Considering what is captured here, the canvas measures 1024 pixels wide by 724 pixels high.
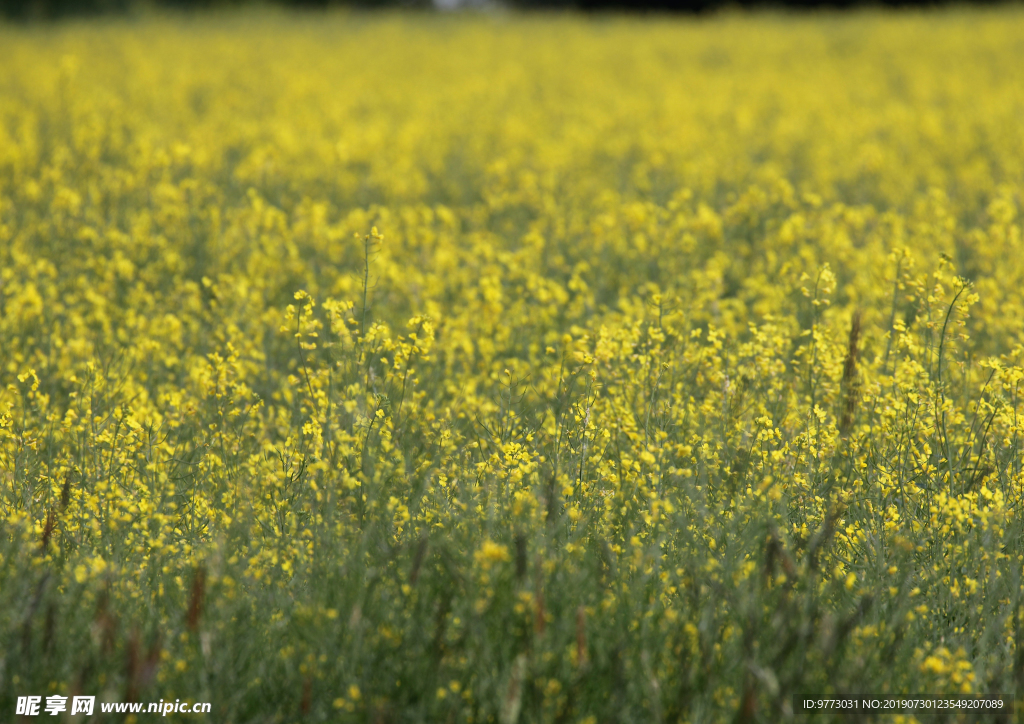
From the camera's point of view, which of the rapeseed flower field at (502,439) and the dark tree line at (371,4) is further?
the dark tree line at (371,4)

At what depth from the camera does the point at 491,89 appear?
1291cm

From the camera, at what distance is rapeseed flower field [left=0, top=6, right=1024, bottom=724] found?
254 centimetres

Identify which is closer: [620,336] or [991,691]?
[991,691]

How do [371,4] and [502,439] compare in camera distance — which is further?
[371,4]

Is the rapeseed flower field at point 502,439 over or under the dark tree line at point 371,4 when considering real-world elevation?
under

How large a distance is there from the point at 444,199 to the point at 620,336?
430cm

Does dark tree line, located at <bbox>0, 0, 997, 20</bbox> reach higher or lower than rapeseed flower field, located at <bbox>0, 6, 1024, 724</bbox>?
higher

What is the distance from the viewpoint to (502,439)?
11.8 ft

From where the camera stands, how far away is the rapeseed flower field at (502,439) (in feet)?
8.32

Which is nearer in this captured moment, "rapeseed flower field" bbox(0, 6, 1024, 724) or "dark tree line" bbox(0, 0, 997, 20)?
"rapeseed flower field" bbox(0, 6, 1024, 724)

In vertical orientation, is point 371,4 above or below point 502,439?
above

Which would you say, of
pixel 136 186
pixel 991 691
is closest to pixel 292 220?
pixel 136 186

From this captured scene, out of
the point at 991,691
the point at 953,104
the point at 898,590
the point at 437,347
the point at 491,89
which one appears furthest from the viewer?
the point at 491,89

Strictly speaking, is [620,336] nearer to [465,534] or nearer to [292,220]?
[465,534]
